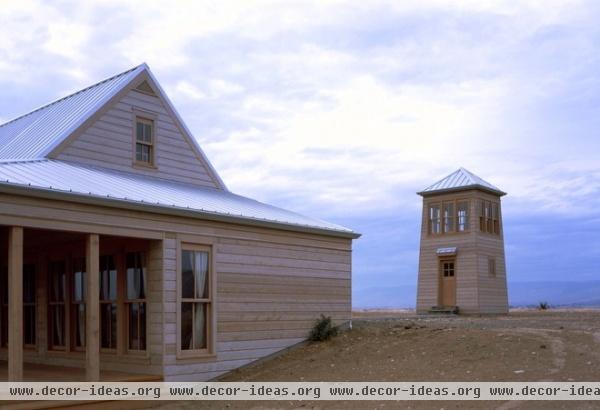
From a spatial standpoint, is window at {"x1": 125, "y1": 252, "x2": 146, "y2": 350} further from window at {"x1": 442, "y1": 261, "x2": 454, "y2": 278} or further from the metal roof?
window at {"x1": 442, "y1": 261, "x2": 454, "y2": 278}

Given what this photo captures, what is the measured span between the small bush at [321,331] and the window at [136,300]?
4386 mm

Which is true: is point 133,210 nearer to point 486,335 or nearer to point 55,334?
point 55,334

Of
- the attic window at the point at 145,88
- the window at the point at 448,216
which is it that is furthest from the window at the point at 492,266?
the attic window at the point at 145,88

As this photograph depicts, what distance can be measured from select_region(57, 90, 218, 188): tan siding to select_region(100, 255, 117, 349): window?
2.67 metres

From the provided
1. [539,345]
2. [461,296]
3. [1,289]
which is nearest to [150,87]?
[1,289]

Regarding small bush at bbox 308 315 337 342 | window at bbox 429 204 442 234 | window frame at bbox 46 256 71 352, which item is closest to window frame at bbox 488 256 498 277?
window at bbox 429 204 442 234

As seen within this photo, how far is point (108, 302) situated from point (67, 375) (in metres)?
1.81

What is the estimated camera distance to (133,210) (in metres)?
12.8

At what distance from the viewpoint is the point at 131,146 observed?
667 inches

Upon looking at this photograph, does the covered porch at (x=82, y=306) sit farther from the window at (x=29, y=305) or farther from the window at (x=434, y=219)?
the window at (x=434, y=219)

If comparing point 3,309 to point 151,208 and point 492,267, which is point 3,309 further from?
point 492,267

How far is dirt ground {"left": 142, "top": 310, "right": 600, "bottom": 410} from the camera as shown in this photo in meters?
11.2

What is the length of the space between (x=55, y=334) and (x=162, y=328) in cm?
389

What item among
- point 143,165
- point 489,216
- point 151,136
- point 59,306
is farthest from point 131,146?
point 489,216
